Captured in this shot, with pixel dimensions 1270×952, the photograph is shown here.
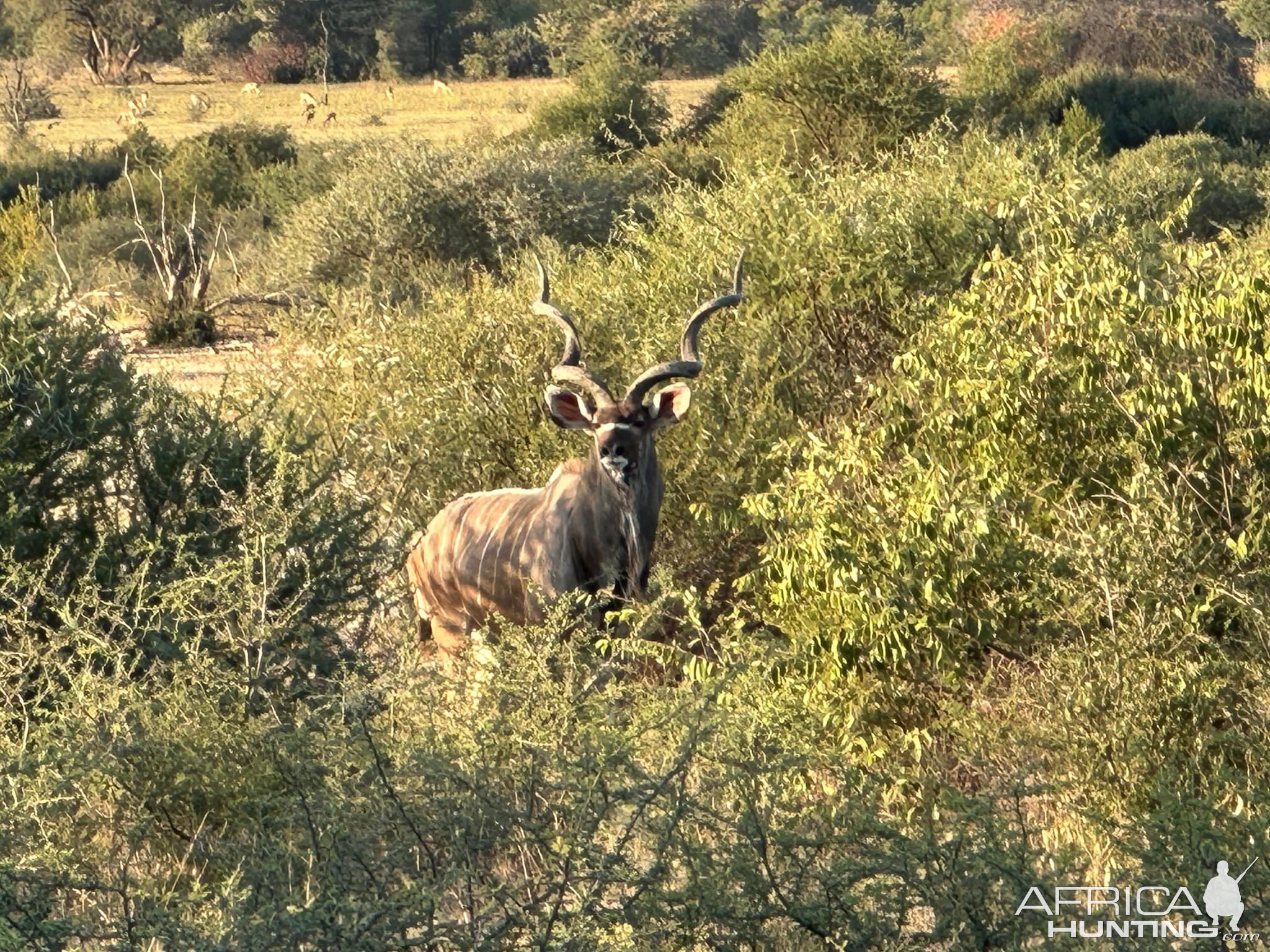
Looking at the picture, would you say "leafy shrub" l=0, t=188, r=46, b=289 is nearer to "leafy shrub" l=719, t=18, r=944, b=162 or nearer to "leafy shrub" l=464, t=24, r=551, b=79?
"leafy shrub" l=719, t=18, r=944, b=162

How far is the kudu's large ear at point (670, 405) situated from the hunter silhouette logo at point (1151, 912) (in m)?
3.15

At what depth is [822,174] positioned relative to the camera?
1025cm

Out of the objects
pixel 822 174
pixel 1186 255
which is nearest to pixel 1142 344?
pixel 1186 255

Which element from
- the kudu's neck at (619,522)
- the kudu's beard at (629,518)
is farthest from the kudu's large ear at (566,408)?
the kudu's beard at (629,518)

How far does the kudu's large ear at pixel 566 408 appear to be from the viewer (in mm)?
7027

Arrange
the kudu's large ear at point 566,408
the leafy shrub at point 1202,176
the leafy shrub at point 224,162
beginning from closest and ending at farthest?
the kudu's large ear at point 566,408 → the leafy shrub at point 1202,176 → the leafy shrub at point 224,162

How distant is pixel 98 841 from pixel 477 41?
40.6 meters

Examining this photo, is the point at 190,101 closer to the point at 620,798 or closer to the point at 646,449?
the point at 646,449

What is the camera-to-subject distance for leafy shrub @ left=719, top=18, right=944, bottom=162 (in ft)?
58.0

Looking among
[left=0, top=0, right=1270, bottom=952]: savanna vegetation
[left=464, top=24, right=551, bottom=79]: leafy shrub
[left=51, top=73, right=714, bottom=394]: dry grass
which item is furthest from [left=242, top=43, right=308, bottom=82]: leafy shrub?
[left=0, top=0, right=1270, bottom=952]: savanna vegetation

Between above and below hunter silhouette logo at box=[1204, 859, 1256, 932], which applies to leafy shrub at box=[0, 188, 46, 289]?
below

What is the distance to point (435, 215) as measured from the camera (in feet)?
52.7

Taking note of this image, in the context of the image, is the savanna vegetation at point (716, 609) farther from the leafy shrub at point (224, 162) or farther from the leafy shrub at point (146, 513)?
the leafy shrub at point (224, 162)

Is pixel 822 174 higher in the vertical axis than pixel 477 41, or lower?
higher
